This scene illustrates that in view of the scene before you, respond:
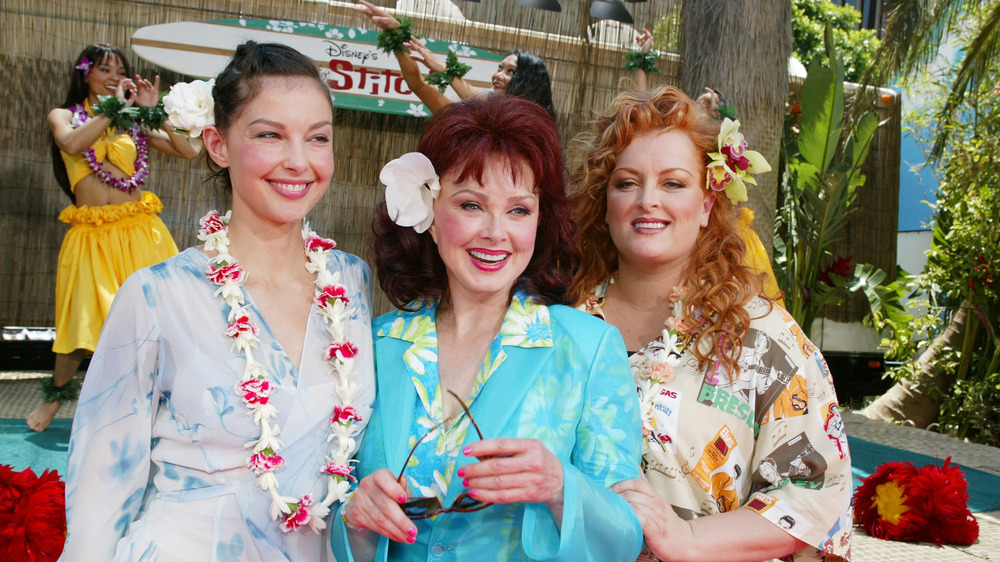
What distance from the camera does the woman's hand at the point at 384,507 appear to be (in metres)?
1.51

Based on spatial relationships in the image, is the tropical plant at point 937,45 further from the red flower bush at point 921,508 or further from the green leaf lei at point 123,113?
the green leaf lei at point 123,113

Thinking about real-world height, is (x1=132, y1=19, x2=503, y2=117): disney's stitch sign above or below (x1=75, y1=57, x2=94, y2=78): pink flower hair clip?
above

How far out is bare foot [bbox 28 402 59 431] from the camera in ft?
15.4

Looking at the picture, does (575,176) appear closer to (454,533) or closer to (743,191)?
(743,191)

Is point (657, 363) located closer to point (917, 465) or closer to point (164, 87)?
point (917, 465)

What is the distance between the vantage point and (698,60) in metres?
5.24

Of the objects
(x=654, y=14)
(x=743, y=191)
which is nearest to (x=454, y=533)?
(x=743, y=191)

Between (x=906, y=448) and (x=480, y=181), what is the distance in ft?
16.7

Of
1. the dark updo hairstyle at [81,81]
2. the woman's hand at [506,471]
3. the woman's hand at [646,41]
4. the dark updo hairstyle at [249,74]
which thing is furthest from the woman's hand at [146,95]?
the woman's hand at [506,471]

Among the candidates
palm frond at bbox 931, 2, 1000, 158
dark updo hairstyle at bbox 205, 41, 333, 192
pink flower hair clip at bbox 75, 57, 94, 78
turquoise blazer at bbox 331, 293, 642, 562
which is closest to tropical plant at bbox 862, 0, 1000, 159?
palm frond at bbox 931, 2, 1000, 158

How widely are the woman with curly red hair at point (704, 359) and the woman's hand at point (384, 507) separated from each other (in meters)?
0.42

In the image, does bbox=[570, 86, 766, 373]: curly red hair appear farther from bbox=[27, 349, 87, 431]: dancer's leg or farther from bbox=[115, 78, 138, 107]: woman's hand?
bbox=[27, 349, 87, 431]: dancer's leg

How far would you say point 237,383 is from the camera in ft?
5.77

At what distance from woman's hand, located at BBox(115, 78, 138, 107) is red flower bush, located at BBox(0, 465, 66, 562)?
2524 millimetres
